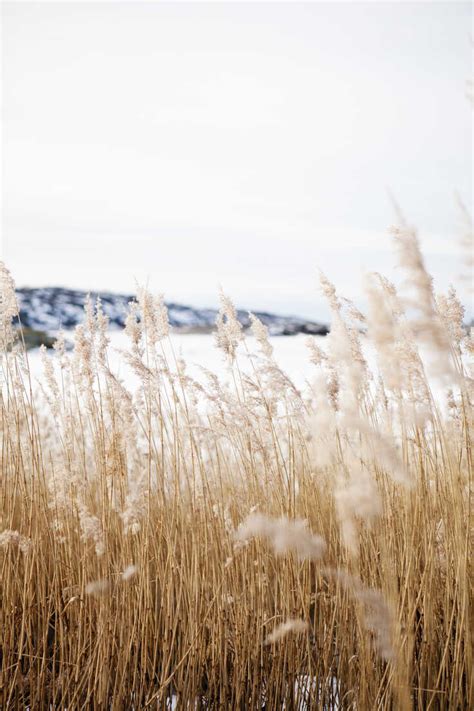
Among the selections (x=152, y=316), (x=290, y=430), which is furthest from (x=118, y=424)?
(x=290, y=430)

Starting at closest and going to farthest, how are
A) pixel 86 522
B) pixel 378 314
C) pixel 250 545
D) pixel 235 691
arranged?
pixel 378 314 → pixel 86 522 → pixel 235 691 → pixel 250 545

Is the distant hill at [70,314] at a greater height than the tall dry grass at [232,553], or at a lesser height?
greater

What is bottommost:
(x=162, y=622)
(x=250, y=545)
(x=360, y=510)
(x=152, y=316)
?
(x=162, y=622)

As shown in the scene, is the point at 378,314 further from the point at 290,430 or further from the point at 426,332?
the point at 290,430

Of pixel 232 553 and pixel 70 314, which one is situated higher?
pixel 70 314

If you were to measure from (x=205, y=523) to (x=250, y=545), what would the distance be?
6.4 inches

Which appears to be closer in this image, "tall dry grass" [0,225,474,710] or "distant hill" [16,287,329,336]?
"tall dry grass" [0,225,474,710]

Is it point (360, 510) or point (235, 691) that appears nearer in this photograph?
point (360, 510)

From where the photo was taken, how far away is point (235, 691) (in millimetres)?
1972

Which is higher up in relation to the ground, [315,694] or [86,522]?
[86,522]

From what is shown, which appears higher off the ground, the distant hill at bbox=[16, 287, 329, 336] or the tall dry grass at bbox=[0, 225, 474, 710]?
the distant hill at bbox=[16, 287, 329, 336]

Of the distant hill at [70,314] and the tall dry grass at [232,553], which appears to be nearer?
the tall dry grass at [232,553]

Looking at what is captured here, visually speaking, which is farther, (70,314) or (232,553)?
(70,314)

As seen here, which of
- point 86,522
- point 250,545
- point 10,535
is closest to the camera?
point 86,522
